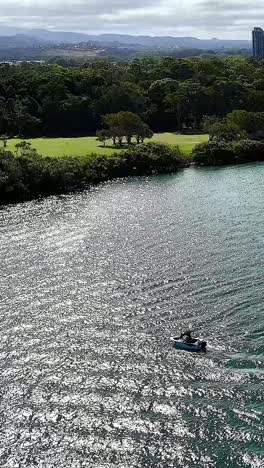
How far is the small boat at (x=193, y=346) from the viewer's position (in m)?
34.0

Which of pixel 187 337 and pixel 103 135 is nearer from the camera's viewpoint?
pixel 187 337

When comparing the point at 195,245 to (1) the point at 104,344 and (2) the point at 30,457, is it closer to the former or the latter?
(1) the point at 104,344

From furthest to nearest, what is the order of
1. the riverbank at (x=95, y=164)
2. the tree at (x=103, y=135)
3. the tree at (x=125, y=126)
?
the tree at (x=125, y=126) < the tree at (x=103, y=135) < the riverbank at (x=95, y=164)

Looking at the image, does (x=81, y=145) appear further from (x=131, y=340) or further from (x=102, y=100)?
(x=131, y=340)

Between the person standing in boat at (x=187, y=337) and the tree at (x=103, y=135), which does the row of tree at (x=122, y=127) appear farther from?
the person standing in boat at (x=187, y=337)

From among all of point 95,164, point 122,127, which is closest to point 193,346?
point 95,164

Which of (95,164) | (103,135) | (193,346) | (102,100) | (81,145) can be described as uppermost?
(102,100)

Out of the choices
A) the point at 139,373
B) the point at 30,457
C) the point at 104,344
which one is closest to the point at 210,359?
the point at 139,373

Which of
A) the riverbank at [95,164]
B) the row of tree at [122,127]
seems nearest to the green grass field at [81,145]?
the row of tree at [122,127]

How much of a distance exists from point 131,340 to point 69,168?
4973 centimetres

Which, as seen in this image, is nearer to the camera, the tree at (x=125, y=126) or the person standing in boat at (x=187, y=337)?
the person standing in boat at (x=187, y=337)

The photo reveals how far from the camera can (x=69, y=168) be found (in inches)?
3248

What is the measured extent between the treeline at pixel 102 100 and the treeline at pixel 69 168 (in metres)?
26.5

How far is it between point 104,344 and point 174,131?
9838 cm
